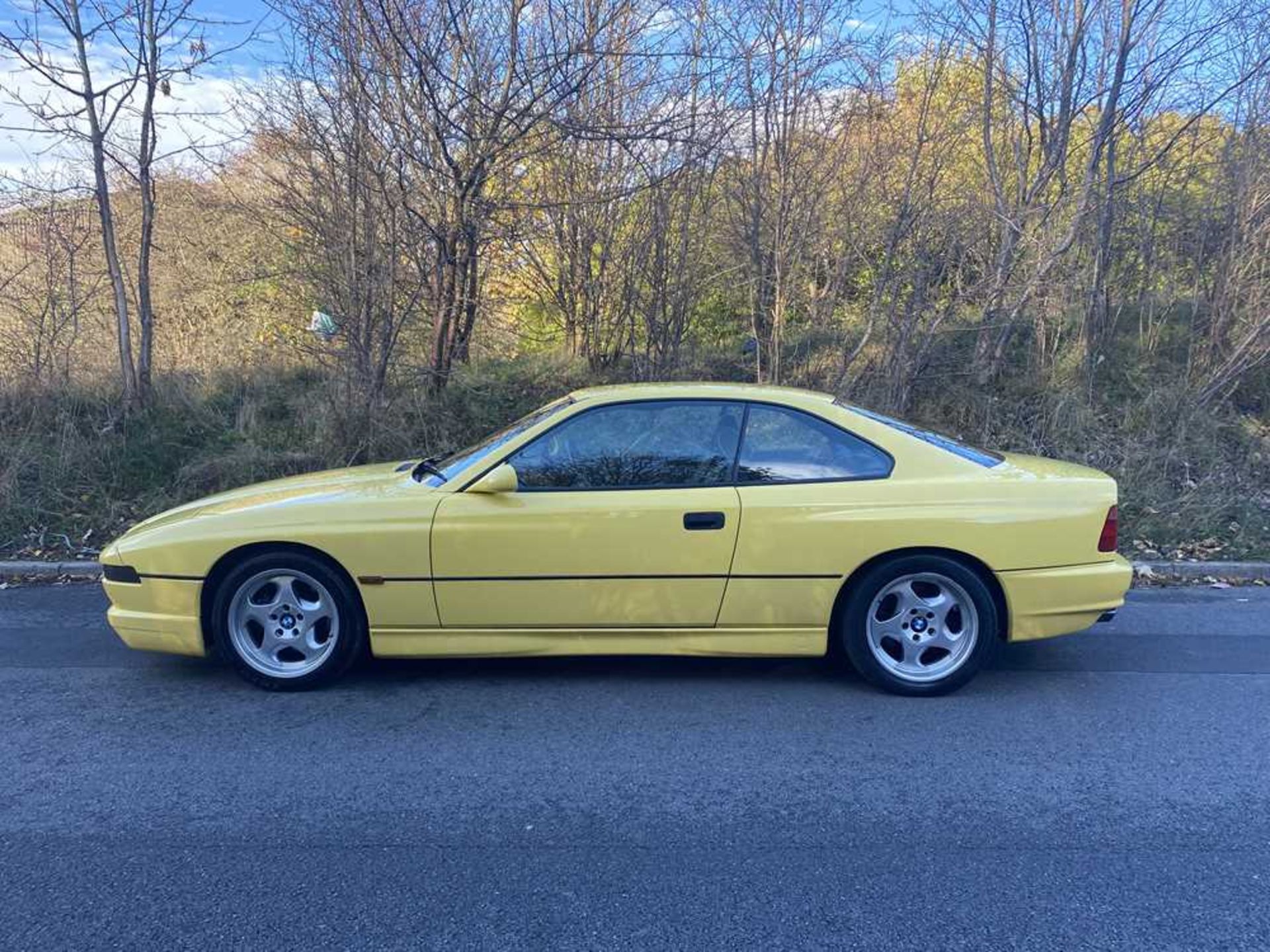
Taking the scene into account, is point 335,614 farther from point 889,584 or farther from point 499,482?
point 889,584

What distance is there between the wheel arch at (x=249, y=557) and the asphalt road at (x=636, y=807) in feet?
1.35

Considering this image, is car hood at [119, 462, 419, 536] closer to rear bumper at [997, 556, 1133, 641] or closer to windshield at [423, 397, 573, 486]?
windshield at [423, 397, 573, 486]

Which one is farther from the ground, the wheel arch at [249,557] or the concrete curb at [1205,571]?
the wheel arch at [249,557]

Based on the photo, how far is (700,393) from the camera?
4.51 metres

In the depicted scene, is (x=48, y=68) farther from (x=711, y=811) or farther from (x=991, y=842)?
(x=991, y=842)

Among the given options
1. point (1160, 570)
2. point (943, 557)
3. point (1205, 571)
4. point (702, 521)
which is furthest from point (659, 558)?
point (1205, 571)

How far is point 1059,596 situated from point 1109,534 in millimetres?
392

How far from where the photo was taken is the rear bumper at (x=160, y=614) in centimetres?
432

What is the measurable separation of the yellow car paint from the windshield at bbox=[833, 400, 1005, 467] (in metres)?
0.17

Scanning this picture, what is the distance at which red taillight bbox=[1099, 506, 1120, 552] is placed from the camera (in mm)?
4305

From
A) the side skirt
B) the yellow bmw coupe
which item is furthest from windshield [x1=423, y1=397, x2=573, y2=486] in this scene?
the side skirt

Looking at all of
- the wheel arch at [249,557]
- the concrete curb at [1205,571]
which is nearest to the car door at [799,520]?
the wheel arch at [249,557]

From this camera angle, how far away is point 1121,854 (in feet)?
9.77

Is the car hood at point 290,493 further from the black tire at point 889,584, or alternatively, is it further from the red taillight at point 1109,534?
the red taillight at point 1109,534
